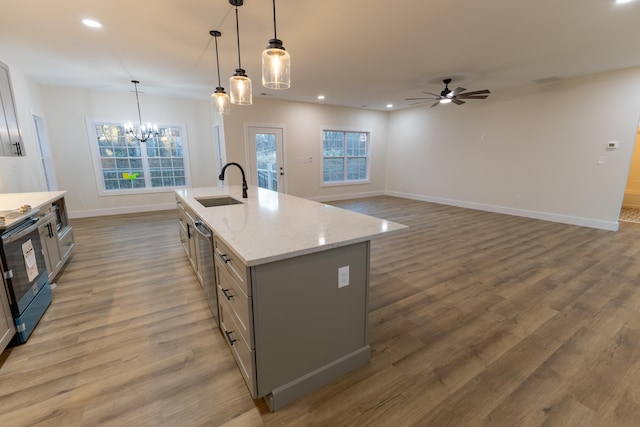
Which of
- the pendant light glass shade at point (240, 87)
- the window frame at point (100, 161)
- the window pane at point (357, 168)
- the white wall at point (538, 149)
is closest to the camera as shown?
the pendant light glass shade at point (240, 87)

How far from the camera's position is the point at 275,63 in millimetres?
1856

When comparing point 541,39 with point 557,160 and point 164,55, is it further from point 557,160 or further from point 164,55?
point 164,55

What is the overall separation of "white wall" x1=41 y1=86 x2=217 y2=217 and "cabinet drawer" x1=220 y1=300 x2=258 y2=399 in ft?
19.3

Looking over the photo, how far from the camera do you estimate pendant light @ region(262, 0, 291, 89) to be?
5.93 feet

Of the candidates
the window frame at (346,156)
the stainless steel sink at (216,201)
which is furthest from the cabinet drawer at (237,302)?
the window frame at (346,156)

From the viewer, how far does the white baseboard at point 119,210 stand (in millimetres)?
5963

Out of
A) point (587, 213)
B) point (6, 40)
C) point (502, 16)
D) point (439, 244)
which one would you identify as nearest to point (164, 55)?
point (6, 40)

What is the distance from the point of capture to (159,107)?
6.36 meters

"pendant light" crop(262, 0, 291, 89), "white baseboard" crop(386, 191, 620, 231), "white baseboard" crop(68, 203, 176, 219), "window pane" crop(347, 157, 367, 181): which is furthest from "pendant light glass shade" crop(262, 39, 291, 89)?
"window pane" crop(347, 157, 367, 181)

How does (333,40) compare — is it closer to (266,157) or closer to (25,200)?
(25,200)

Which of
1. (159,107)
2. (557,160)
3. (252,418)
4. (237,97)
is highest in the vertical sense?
(159,107)

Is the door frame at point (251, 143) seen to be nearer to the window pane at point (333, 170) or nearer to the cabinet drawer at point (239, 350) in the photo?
the window pane at point (333, 170)

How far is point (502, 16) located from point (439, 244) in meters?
2.80

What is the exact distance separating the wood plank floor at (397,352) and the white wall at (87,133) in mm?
3257
